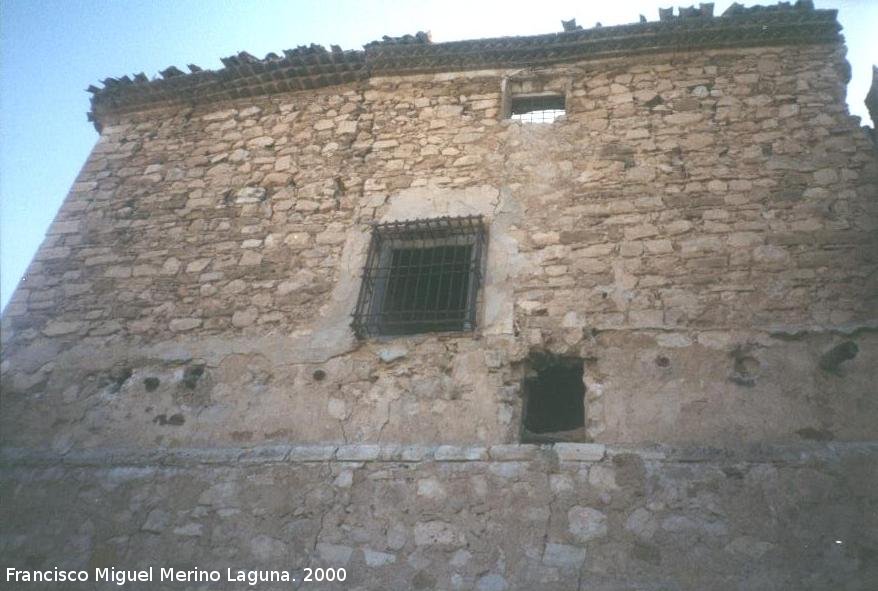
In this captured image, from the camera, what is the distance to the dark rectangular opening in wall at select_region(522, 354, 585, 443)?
173 inches

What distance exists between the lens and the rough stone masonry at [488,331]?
3656 mm

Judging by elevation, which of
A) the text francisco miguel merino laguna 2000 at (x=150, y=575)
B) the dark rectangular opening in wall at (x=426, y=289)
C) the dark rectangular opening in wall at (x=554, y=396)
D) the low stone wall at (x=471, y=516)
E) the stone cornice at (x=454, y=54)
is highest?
the stone cornice at (x=454, y=54)

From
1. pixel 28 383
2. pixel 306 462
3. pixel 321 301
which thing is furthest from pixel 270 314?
pixel 28 383

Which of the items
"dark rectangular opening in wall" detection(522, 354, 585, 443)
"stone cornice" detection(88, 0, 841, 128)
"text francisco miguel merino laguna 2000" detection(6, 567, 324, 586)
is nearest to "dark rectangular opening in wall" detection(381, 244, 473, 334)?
"dark rectangular opening in wall" detection(522, 354, 585, 443)

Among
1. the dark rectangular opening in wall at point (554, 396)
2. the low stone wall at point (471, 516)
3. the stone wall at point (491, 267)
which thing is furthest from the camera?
the dark rectangular opening in wall at point (554, 396)

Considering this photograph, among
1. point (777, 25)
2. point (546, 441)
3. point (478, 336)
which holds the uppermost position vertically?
point (777, 25)

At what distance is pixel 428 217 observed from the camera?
17.4 ft

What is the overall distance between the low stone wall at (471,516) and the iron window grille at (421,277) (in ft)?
3.61

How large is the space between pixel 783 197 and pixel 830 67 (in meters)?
1.58

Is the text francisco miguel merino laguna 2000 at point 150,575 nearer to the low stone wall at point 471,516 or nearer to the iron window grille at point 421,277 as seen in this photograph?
the low stone wall at point 471,516

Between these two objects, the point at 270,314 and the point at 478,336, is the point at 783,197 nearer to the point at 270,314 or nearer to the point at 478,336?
the point at 478,336

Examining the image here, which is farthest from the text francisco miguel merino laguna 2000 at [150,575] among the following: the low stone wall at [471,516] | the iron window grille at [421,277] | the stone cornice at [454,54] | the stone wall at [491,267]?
the stone cornice at [454,54]

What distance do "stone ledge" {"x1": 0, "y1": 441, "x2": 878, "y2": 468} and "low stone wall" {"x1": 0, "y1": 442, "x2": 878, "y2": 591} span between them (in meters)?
0.01

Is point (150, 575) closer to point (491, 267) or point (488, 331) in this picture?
point (488, 331)
